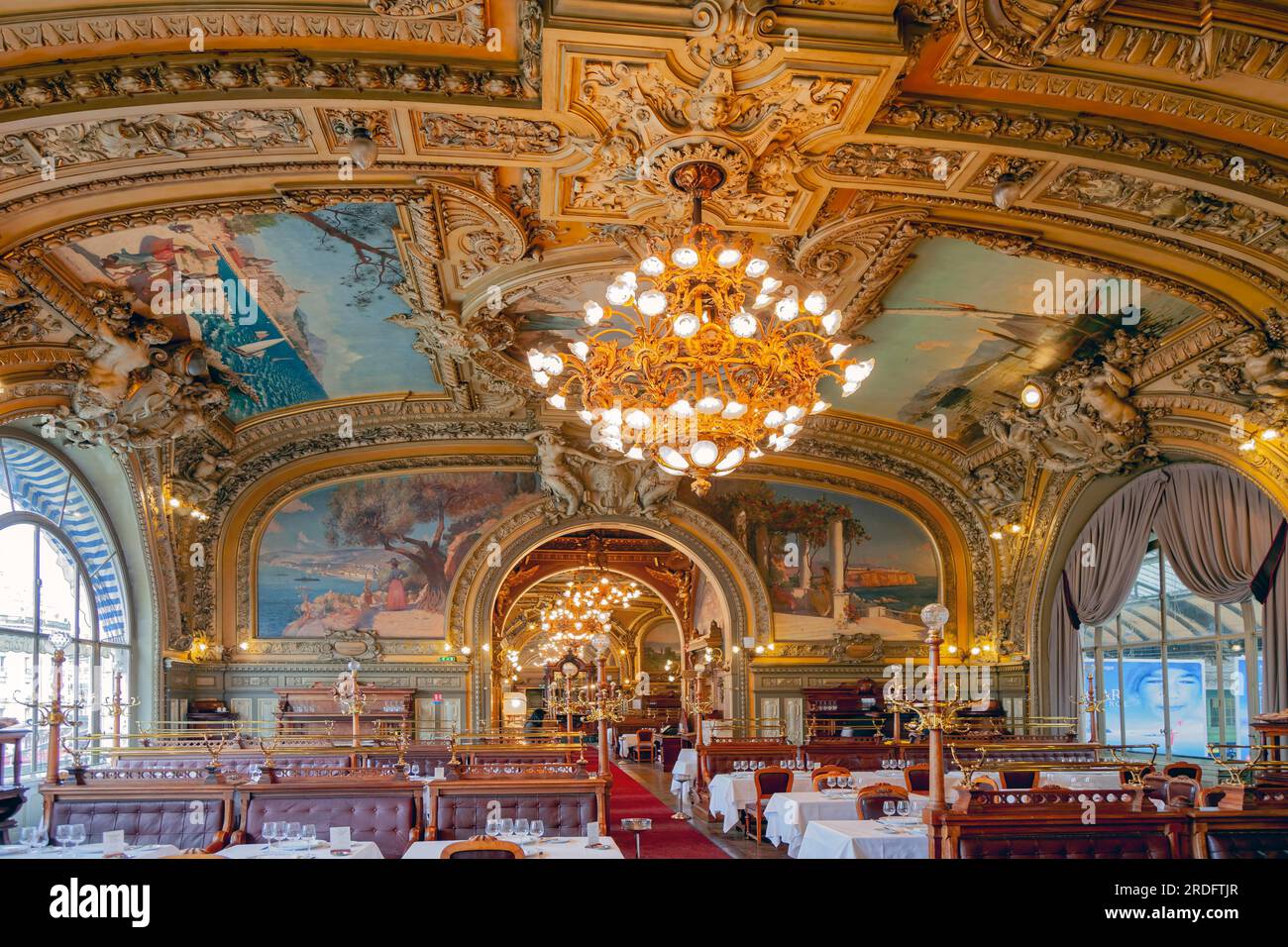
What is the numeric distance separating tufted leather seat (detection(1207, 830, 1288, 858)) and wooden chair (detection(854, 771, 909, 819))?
267 cm

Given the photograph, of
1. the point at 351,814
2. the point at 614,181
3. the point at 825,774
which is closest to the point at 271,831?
the point at 351,814

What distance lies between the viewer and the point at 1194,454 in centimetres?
1296

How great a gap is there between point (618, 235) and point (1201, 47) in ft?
16.1

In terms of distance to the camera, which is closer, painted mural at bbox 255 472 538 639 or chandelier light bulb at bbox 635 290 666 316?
chandelier light bulb at bbox 635 290 666 316

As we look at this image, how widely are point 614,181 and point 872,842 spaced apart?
5.51 m

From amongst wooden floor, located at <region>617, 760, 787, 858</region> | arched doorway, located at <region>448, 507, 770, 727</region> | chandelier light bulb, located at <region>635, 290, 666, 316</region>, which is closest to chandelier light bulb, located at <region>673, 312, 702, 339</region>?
chandelier light bulb, located at <region>635, 290, 666, 316</region>

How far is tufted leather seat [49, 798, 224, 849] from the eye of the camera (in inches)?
306

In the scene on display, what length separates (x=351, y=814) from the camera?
803 cm

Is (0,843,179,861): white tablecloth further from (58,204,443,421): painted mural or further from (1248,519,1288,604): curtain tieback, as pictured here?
(1248,519,1288,604): curtain tieback

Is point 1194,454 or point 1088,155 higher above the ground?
point 1088,155

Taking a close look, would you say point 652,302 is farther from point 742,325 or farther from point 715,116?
point 715,116

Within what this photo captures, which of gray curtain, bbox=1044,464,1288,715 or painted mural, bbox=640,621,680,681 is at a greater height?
gray curtain, bbox=1044,464,1288,715

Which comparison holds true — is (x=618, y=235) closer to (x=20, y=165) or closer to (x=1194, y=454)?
(x=20, y=165)
